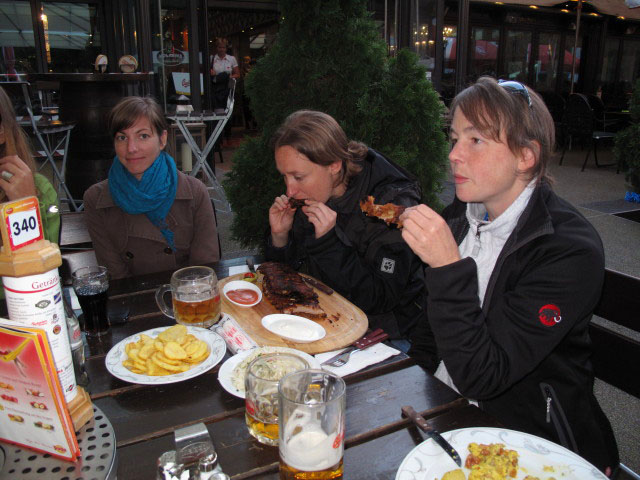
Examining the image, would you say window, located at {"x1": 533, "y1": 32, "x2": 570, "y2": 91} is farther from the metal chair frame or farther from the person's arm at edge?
the person's arm at edge

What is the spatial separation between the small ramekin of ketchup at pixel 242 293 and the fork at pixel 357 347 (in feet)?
1.62

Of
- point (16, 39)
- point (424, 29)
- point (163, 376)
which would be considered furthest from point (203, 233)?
point (16, 39)

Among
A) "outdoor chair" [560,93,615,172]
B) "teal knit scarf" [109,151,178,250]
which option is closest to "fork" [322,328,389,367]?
"teal knit scarf" [109,151,178,250]

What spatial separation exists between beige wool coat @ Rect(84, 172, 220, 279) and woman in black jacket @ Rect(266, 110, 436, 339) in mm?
434

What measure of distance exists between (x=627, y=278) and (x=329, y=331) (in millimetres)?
1019

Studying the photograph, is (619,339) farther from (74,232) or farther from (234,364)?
(74,232)

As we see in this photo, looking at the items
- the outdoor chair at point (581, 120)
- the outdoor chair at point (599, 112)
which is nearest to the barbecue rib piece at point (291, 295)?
the outdoor chair at point (581, 120)

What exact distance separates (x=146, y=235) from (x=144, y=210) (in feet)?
0.44

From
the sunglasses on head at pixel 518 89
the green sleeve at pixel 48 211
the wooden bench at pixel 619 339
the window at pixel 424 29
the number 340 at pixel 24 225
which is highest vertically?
the window at pixel 424 29

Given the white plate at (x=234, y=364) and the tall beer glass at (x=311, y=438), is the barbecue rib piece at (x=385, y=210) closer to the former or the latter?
the white plate at (x=234, y=364)

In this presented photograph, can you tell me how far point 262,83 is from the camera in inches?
149

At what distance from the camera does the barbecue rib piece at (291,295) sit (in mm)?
1860

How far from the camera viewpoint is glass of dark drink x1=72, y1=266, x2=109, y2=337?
1680mm

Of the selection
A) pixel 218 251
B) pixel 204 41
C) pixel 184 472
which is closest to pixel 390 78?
pixel 218 251
